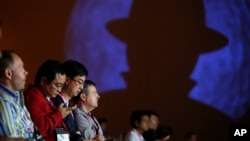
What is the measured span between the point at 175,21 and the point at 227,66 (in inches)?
30.8

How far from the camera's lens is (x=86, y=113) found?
3.96m

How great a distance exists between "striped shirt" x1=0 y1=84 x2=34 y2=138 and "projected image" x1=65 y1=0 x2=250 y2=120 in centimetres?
414

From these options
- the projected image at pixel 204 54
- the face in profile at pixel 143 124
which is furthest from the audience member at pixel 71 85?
the projected image at pixel 204 54

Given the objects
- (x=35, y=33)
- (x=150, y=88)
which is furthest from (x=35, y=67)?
(x=150, y=88)

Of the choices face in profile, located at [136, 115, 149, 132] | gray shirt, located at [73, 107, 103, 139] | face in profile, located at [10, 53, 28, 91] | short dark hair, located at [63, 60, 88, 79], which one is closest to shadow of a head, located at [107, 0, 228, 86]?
face in profile, located at [136, 115, 149, 132]

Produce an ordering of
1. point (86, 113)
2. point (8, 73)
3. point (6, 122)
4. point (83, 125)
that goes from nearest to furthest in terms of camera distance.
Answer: point (6, 122) < point (8, 73) < point (83, 125) < point (86, 113)

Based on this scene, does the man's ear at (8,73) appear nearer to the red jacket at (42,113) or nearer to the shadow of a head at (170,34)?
the red jacket at (42,113)

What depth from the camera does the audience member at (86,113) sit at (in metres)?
3.85

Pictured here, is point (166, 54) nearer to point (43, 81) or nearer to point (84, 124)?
point (84, 124)

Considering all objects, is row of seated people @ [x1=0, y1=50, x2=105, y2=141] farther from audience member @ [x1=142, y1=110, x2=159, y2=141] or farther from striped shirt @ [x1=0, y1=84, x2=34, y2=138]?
audience member @ [x1=142, y1=110, x2=159, y2=141]

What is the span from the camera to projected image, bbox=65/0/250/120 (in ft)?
23.7

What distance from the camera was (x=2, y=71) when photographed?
3.01 metres

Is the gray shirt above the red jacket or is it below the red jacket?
below

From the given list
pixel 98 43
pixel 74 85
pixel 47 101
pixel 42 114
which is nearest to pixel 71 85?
pixel 74 85
